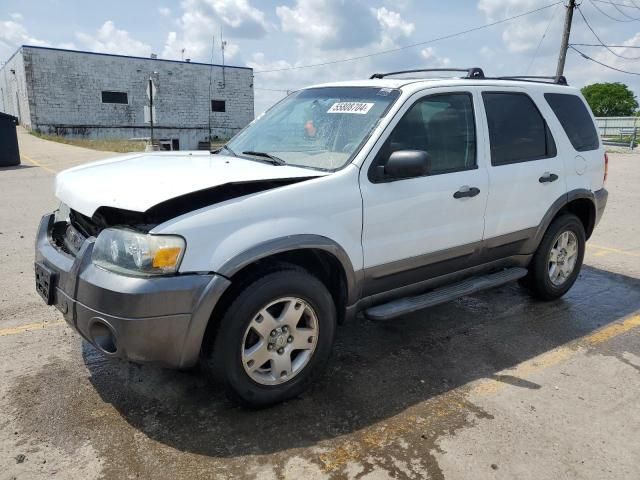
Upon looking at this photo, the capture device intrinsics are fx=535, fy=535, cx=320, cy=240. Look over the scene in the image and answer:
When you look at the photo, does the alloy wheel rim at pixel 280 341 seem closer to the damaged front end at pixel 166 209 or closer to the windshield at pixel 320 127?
the damaged front end at pixel 166 209

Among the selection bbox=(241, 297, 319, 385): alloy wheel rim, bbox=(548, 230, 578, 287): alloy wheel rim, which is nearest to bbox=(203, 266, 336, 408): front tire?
bbox=(241, 297, 319, 385): alloy wheel rim

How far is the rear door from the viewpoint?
4.04 metres

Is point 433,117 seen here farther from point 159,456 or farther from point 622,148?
point 622,148

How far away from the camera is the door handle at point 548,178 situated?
4352 mm

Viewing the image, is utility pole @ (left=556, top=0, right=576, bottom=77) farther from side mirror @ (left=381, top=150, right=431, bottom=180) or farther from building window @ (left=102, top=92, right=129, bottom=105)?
building window @ (left=102, top=92, right=129, bottom=105)

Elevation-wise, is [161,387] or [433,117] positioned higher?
[433,117]

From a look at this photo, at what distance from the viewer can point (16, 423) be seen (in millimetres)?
2916

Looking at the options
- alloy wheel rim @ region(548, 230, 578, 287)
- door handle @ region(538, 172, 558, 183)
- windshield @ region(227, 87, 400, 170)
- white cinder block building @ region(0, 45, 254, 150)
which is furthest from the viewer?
white cinder block building @ region(0, 45, 254, 150)

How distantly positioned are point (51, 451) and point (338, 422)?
1.49 metres

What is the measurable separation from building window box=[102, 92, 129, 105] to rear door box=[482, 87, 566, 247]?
3767cm

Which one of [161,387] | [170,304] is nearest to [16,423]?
[161,387]

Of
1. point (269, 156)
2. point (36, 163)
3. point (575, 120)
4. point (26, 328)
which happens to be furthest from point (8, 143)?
point (575, 120)

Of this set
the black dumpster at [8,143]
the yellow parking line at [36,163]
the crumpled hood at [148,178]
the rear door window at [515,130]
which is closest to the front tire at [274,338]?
the crumpled hood at [148,178]

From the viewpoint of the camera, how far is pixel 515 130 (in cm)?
424
